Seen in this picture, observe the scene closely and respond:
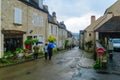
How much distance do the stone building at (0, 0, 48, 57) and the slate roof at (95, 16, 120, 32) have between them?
8.97m

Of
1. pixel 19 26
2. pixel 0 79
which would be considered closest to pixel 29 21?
pixel 19 26

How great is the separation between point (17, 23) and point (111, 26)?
11.2 meters

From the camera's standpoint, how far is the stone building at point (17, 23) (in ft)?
82.9

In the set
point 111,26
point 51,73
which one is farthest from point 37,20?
point 51,73

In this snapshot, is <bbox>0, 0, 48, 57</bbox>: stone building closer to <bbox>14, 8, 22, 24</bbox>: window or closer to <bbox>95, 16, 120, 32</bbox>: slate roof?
<bbox>14, 8, 22, 24</bbox>: window

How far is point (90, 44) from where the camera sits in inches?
2323

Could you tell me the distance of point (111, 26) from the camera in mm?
30812

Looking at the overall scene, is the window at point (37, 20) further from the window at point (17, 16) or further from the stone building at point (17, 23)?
the window at point (17, 16)

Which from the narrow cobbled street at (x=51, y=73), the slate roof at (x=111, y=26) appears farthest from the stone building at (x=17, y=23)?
the slate roof at (x=111, y=26)

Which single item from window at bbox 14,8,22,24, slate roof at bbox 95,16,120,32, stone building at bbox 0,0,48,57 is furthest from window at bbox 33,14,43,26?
slate roof at bbox 95,16,120,32

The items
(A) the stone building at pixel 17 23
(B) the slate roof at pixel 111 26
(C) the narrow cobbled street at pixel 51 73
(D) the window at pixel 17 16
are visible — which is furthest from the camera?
(B) the slate roof at pixel 111 26

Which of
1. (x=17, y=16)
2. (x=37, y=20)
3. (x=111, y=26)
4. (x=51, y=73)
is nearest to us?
(x=51, y=73)

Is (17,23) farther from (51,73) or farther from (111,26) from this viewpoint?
(51,73)

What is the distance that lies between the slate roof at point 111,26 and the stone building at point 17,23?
897 centimetres
